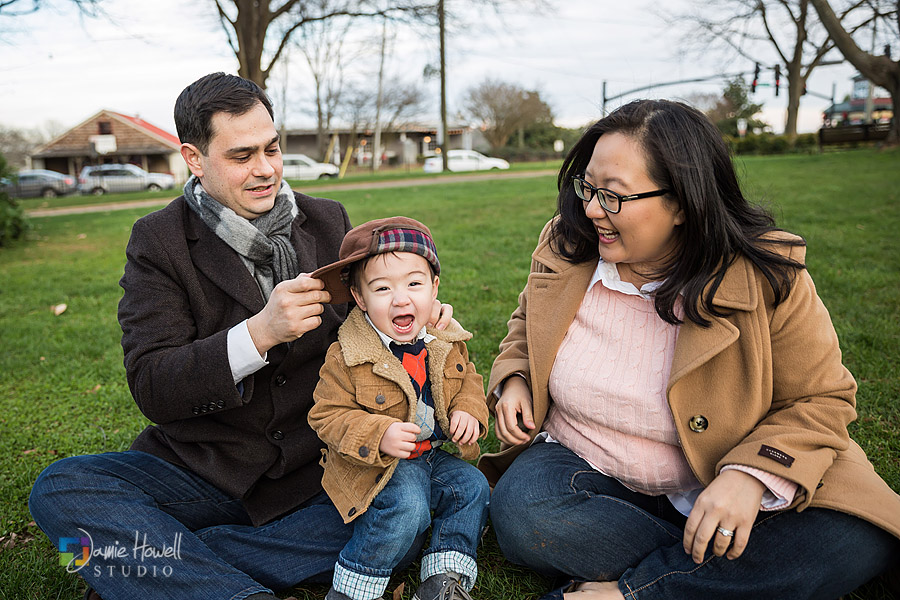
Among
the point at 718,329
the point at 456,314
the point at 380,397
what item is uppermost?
the point at 718,329

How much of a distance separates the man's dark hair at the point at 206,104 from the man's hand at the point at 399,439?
4.00ft

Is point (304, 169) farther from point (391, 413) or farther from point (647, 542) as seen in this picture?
point (647, 542)

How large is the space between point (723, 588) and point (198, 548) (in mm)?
1626

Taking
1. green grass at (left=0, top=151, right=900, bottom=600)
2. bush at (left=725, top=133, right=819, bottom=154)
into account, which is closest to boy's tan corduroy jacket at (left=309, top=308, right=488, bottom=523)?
green grass at (left=0, top=151, right=900, bottom=600)

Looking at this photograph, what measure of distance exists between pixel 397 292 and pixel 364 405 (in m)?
0.39

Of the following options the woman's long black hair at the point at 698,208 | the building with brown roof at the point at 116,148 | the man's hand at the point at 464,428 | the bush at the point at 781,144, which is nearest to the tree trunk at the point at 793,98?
the bush at the point at 781,144

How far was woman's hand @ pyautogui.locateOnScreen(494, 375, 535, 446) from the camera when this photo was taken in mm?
2342

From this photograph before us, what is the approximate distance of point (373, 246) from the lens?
85.5 inches

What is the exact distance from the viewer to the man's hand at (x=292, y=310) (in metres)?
2.14

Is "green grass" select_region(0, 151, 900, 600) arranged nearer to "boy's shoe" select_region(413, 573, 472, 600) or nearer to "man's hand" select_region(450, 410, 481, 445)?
"boy's shoe" select_region(413, 573, 472, 600)

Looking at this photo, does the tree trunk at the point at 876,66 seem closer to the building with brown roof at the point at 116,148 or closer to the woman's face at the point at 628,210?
the woman's face at the point at 628,210

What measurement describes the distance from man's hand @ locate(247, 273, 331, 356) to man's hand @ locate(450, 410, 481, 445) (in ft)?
1.86

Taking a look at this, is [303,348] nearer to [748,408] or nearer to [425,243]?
[425,243]

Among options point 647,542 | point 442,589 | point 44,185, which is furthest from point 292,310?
point 44,185
